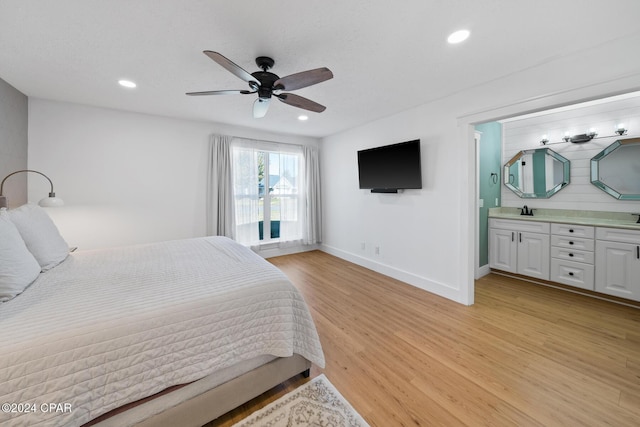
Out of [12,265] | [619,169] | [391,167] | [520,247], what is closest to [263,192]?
[391,167]

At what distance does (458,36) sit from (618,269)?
10.6 feet

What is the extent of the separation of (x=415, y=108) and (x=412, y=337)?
288 cm

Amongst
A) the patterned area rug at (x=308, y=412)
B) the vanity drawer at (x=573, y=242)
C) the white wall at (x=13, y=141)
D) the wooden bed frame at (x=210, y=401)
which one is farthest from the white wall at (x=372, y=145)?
the wooden bed frame at (x=210, y=401)

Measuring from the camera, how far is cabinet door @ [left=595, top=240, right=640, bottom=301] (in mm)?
2617

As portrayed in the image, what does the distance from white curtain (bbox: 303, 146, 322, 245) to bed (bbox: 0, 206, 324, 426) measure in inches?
129

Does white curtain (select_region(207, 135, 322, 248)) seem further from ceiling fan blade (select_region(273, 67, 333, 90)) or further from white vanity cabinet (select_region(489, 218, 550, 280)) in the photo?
white vanity cabinet (select_region(489, 218, 550, 280))

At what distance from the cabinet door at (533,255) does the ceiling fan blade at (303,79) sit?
3.64 metres

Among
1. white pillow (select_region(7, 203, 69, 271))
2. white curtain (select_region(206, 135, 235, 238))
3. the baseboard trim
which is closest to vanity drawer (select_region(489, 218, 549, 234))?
the baseboard trim

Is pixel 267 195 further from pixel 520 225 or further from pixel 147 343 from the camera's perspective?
pixel 520 225

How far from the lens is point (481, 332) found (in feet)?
7.43

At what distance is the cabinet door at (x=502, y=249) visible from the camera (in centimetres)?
356

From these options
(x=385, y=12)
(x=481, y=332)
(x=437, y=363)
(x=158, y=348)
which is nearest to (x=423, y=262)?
(x=481, y=332)

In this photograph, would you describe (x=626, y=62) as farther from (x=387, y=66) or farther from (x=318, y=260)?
(x=318, y=260)

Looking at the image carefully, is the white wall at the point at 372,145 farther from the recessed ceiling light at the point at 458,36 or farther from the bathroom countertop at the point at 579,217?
the bathroom countertop at the point at 579,217
